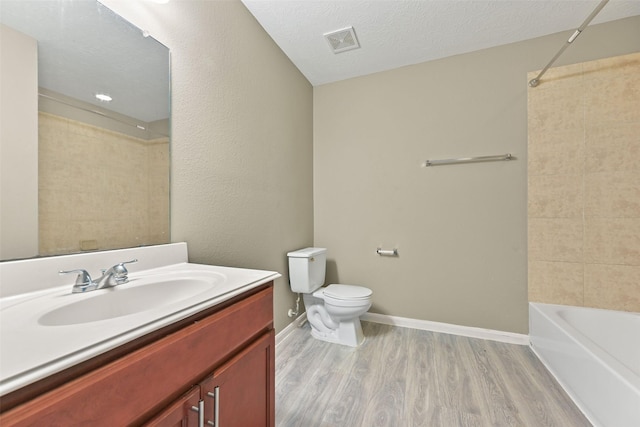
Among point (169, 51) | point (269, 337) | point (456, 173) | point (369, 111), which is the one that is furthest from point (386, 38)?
point (269, 337)

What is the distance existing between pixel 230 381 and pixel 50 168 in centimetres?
90

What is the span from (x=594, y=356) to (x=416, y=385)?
0.87 meters

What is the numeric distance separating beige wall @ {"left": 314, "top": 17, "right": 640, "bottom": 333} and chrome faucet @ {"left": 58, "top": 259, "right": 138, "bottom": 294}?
6.25 ft

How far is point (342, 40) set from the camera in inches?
78.2

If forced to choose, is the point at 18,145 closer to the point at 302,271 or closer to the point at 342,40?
the point at 302,271

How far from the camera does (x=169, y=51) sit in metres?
1.21

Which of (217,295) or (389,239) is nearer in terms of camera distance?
(217,295)

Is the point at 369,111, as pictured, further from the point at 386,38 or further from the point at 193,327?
the point at 193,327

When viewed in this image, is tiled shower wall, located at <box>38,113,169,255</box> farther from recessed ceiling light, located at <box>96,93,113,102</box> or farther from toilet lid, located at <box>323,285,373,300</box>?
toilet lid, located at <box>323,285,373,300</box>

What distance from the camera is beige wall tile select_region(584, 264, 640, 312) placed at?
1.74 meters

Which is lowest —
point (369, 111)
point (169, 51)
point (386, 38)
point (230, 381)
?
point (230, 381)

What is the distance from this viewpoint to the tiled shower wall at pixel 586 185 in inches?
69.1

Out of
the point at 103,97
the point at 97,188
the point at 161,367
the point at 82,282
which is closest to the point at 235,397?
the point at 161,367

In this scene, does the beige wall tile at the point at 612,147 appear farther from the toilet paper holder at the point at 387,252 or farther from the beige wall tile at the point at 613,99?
the toilet paper holder at the point at 387,252
